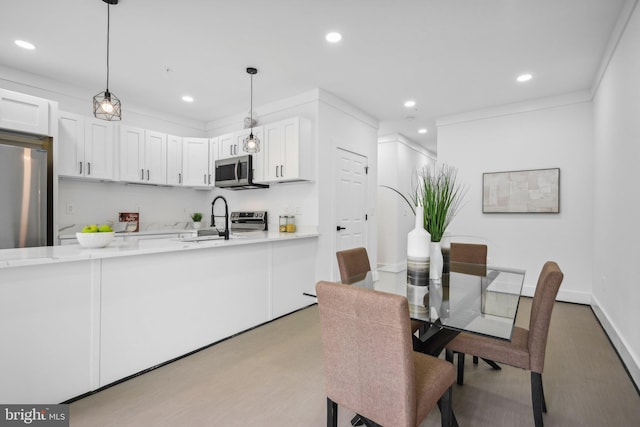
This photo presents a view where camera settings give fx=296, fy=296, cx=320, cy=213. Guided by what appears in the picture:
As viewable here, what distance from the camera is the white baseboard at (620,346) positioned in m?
2.08

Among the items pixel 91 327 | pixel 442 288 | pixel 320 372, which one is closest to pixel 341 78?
pixel 442 288

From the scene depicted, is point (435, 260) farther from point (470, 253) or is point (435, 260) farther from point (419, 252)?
point (470, 253)

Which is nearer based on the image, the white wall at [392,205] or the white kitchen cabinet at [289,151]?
the white kitchen cabinet at [289,151]

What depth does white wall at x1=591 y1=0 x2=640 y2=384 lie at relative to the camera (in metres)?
2.17

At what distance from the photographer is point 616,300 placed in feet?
8.70

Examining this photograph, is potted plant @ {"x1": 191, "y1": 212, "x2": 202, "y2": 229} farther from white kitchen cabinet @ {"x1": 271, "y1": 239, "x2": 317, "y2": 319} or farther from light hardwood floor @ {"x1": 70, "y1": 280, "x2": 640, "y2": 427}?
light hardwood floor @ {"x1": 70, "y1": 280, "x2": 640, "y2": 427}

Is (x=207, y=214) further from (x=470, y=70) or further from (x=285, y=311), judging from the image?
(x=470, y=70)

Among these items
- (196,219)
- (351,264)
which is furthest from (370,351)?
(196,219)

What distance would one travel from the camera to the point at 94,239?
2129mm

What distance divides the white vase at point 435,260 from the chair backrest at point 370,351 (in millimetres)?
1077

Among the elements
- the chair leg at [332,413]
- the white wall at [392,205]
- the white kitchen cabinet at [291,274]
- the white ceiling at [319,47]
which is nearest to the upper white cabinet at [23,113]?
the white ceiling at [319,47]

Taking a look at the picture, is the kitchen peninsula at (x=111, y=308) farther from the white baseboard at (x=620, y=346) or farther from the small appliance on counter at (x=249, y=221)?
the white baseboard at (x=620, y=346)

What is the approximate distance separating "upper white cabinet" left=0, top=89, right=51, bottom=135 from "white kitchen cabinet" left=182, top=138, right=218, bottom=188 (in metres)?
1.78

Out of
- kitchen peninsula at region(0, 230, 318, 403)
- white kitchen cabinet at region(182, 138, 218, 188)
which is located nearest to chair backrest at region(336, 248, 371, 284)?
kitchen peninsula at region(0, 230, 318, 403)
